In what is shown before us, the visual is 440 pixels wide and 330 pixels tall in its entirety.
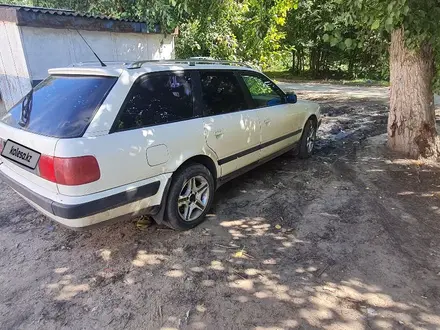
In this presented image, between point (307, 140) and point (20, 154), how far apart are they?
4.22m

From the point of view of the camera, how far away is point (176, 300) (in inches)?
102

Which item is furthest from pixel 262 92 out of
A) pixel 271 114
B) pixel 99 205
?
pixel 99 205

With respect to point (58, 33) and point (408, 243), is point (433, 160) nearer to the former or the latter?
point (408, 243)

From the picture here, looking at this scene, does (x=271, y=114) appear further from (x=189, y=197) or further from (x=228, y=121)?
(x=189, y=197)

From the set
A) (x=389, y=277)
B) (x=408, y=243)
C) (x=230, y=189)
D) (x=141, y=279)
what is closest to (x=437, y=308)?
(x=389, y=277)

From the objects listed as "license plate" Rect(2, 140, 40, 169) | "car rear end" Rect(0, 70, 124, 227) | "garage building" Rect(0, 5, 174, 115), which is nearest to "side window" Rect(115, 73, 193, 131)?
"car rear end" Rect(0, 70, 124, 227)

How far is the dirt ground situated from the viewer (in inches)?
96.1

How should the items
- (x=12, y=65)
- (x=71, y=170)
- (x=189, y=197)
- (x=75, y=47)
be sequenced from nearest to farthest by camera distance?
(x=71, y=170) < (x=189, y=197) < (x=12, y=65) < (x=75, y=47)

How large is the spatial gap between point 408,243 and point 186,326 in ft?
7.58

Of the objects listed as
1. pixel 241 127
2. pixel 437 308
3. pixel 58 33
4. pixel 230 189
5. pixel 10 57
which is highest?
pixel 58 33

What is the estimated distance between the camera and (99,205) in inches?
105

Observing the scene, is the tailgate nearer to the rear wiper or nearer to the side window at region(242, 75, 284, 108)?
the rear wiper

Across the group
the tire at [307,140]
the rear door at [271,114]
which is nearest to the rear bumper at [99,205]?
the rear door at [271,114]

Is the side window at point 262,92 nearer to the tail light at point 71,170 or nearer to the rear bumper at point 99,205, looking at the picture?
the rear bumper at point 99,205
